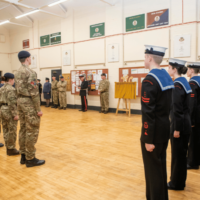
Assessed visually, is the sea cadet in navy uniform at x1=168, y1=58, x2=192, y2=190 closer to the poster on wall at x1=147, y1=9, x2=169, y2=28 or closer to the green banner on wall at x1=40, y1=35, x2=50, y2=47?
the poster on wall at x1=147, y1=9, x2=169, y2=28

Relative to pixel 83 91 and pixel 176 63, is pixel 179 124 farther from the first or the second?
pixel 83 91

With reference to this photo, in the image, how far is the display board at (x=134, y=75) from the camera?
7613mm

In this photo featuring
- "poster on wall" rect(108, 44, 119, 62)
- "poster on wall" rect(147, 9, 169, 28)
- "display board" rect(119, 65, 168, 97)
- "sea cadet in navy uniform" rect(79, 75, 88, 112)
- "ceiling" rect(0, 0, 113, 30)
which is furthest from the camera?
"sea cadet in navy uniform" rect(79, 75, 88, 112)

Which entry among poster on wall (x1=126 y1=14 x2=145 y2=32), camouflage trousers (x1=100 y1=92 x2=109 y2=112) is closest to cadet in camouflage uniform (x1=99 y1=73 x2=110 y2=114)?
camouflage trousers (x1=100 y1=92 x2=109 y2=112)

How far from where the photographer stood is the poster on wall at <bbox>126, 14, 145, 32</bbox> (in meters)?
7.48

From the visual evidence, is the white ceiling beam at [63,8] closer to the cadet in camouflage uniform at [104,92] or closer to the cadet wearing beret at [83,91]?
the cadet wearing beret at [83,91]

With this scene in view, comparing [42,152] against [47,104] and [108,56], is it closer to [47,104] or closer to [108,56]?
[108,56]

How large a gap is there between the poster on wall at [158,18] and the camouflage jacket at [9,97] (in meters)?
5.87

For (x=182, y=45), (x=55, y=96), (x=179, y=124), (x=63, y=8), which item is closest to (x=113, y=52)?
(x=182, y=45)

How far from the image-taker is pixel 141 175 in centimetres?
269

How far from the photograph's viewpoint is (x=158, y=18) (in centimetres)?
708

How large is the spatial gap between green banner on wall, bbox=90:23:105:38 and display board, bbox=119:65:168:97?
2.02m

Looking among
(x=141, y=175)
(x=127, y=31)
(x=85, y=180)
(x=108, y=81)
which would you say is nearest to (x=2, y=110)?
(x=85, y=180)

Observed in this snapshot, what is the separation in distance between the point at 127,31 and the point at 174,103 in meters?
6.41
